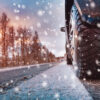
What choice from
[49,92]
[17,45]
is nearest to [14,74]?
[49,92]

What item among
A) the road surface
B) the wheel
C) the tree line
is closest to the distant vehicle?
the wheel

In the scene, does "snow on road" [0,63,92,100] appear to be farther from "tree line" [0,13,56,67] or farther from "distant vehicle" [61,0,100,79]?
"tree line" [0,13,56,67]

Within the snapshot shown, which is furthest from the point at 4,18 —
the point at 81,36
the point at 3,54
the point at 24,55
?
the point at 81,36

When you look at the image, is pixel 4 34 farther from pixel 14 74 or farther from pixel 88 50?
pixel 88 50

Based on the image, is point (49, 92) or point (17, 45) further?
point (17, 45)

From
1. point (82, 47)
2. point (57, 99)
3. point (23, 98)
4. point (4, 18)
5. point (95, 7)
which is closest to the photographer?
point (57, 99)

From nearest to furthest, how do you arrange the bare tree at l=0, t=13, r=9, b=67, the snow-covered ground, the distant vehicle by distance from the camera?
the distant vehicle < the snow-covered ground < the bare tree at l=0, t=13, r=9, b=67

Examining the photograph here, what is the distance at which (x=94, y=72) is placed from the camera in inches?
129

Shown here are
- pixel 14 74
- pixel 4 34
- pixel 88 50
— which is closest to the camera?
pixel 88 50

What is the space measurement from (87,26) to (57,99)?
1.61 m

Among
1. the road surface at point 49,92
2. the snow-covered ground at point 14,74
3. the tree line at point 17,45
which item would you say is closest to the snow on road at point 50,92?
the road surface at point 49,92

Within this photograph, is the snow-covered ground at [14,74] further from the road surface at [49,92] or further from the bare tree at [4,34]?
the bare tree at [4,34]

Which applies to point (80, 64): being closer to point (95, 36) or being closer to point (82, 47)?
point (82, 47)

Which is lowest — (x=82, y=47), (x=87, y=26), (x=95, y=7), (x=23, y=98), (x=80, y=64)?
(x=23, y=98)
